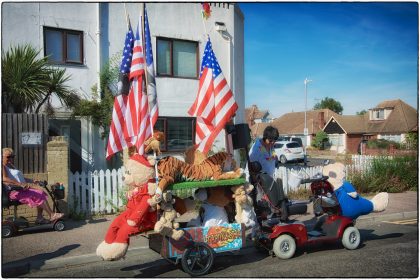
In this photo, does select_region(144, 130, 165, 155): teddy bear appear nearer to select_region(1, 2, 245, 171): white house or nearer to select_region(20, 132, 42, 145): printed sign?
select_region(20, 132, 42, 145): printed sign

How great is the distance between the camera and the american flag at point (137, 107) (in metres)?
6.16

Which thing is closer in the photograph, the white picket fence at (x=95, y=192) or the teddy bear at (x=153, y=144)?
the teddy bear at (x=153, y=144)

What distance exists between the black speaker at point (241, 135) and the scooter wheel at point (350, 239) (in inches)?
92.4

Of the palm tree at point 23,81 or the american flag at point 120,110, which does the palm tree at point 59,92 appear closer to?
the palm tree at point 23,81

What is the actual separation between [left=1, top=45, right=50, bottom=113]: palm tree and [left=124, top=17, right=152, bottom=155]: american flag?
4.62m

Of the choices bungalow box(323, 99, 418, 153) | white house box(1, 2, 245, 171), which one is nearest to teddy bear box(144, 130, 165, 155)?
white house box(1, 2, 245, 171)

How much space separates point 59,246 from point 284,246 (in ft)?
12.8

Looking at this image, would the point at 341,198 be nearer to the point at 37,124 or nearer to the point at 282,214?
the point at 282,214

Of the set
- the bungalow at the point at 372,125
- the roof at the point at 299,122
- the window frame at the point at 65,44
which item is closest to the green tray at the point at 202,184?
the window frame at the point at 65,44

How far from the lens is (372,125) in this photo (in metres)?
52.8

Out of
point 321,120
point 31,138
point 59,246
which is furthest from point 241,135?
point 321,120

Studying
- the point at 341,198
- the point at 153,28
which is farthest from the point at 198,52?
the point at 341,198

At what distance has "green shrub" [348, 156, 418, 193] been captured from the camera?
1288 centimetres

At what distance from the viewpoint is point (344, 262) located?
611 cm
